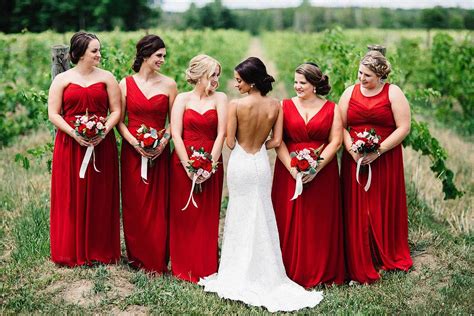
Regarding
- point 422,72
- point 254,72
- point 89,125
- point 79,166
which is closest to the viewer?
point 254,72

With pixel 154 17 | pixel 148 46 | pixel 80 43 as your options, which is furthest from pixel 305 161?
pixel 154 17

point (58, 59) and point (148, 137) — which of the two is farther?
point (58, 59)

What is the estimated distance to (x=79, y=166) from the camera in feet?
18.2

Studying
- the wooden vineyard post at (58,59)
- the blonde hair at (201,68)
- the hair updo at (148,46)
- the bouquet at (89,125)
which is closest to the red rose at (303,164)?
the blonde hair at (201,68)

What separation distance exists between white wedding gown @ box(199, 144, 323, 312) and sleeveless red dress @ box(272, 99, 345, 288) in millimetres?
145

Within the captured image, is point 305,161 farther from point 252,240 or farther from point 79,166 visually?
point 79,166

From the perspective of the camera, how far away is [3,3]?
42.2 meters

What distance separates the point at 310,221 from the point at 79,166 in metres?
2.20

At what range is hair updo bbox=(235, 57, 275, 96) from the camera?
5090 millimetres

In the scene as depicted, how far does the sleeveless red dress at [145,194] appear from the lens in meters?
5.55

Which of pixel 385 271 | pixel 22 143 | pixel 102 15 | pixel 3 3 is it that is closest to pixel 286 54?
pixel 22 143

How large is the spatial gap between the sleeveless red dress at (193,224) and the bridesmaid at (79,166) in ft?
2.04

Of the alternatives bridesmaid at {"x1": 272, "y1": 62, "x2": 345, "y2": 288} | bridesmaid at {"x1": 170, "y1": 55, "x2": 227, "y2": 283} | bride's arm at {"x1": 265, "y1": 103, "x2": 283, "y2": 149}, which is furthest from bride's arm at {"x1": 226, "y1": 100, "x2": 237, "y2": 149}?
bridesmaid at {"x1": 272, "y1": 62, "x2": 345, "y2": 288}

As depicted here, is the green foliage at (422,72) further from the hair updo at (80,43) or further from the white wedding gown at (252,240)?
the hair updo at (80,43)
